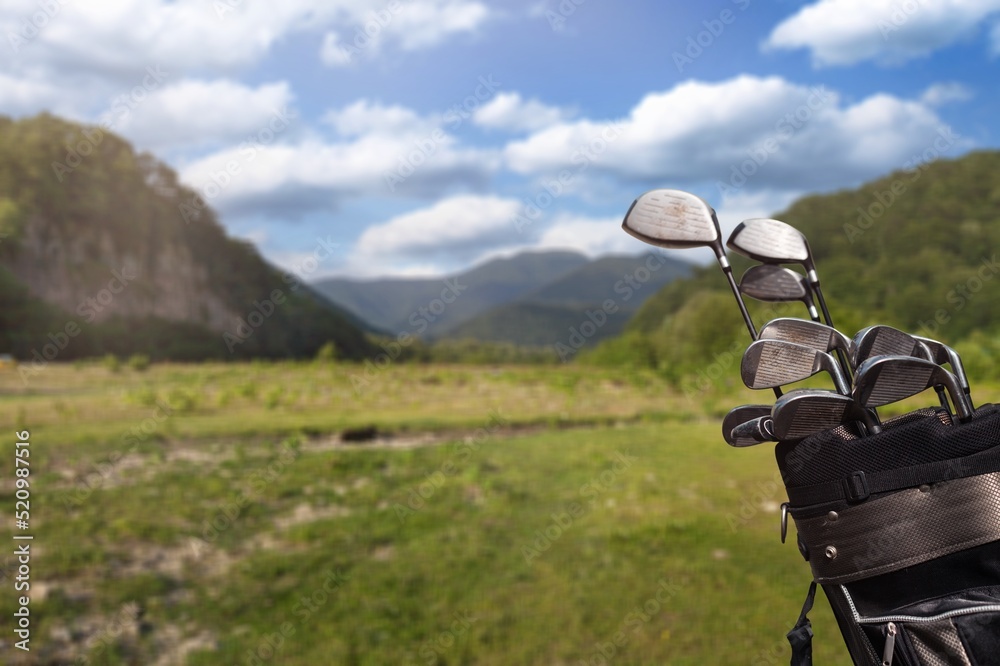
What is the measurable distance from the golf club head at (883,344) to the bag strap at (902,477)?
0.45ft

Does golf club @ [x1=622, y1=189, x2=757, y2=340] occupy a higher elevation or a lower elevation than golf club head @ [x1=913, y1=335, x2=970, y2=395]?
higher

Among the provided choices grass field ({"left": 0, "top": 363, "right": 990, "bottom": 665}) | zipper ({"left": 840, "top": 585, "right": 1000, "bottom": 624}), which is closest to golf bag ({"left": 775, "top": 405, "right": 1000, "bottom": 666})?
zipper ({"left": 840, "top": 585, "right": 1000, "bottom": 624})

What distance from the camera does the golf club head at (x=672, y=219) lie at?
3.12 ft

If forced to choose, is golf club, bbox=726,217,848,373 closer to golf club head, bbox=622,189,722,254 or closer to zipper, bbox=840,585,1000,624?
golf club head, bbox=622,189,722,254

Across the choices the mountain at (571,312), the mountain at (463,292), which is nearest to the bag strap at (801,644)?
the mountain at (571,312)

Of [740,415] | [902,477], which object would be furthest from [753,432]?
[902,477]

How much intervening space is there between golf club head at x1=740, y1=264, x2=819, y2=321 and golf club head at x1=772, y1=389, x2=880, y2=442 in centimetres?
23

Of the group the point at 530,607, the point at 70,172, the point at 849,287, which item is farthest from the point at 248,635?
the point at 849,287

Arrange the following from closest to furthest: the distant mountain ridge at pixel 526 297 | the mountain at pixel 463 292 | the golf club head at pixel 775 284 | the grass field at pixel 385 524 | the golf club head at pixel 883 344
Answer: the golf club head at pixel 883 344, the golf club head at pixel 775 284, the grass field at pixel 385 524, the distant mountain ridge at pixel 526 297, the mountain at pixel 463 292

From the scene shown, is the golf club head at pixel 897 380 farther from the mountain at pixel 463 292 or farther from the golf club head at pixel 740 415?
the mountain at pixel 463 292

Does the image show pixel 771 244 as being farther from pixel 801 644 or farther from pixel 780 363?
pixel 801 644

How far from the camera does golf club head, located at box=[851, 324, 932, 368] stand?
87 centimetres

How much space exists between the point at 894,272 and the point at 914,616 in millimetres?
11774

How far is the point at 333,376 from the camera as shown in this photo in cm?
866
